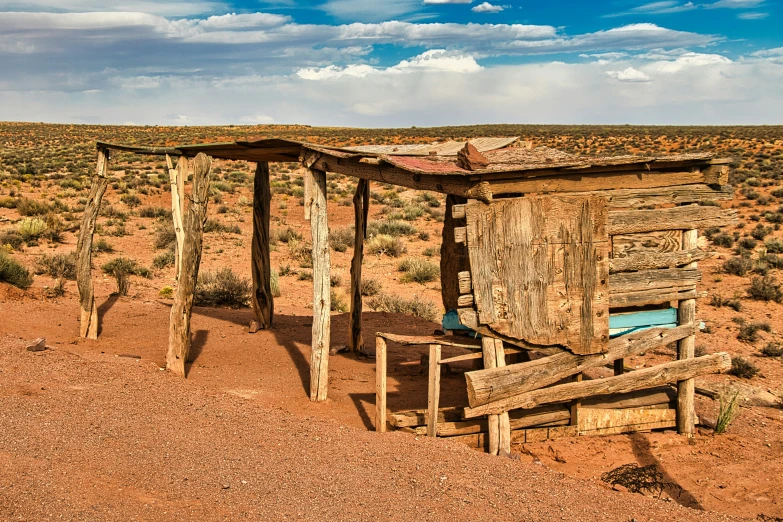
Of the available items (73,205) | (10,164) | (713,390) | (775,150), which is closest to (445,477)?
(713,390)

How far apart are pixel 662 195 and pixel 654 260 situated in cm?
63

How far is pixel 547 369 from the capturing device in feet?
22.0

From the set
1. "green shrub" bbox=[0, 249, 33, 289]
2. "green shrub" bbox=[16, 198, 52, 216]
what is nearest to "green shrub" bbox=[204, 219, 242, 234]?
"green shrub" bbox=[16, 198, 52, 216]

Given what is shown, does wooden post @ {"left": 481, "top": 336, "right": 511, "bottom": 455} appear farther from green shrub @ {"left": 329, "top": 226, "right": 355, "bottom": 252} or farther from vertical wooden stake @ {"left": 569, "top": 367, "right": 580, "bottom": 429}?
green shrub @ {"left": 329, "top": 226, "right": 355, "bottom": 252}

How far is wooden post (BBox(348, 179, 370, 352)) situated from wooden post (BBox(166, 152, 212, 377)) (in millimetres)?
1915

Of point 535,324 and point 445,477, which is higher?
point 535,324

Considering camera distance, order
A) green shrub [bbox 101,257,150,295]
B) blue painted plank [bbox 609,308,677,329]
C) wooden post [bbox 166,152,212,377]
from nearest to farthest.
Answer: blue painted plank [bbox 609,308,677,329] → wooden post [bbox 166,152,212,377] → green shrub [bbox 101,257,150,295]

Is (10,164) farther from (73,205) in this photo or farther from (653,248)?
(653,248)

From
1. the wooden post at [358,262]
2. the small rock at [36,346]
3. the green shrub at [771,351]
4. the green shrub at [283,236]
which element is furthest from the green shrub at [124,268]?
the green shrub at [771,351]

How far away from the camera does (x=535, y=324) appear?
259 inches

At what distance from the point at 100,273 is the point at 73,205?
8.80m

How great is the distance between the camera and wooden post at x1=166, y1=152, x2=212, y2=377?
8336 mm

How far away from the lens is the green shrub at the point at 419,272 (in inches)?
623

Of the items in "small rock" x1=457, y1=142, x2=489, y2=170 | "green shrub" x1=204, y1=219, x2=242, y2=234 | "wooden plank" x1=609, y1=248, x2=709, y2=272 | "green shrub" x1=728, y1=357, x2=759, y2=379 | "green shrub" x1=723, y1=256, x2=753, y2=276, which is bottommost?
"green shrub" x1=728, y1=357, x2=759, y2=379
